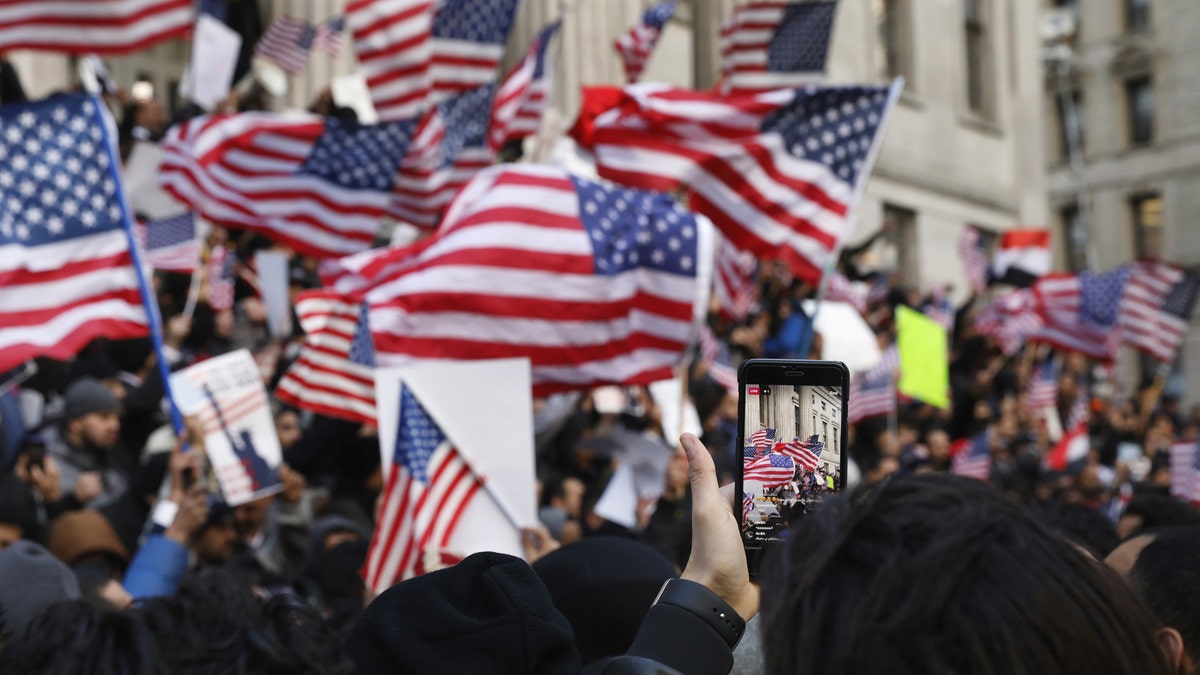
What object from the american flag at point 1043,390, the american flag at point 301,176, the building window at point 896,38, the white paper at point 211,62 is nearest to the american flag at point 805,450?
the american flag at point 301,176

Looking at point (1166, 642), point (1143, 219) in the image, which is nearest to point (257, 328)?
point (1166, 642)

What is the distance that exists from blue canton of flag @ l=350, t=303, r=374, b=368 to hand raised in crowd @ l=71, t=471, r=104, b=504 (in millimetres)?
1367

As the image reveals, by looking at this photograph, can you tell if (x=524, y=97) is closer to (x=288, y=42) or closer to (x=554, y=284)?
(x=554, y=284)

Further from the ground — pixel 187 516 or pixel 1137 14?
pixel 1137 14

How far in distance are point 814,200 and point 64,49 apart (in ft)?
14.5

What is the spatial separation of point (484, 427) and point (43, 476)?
2.17 meters

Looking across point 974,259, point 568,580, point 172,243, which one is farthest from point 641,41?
point 568,580

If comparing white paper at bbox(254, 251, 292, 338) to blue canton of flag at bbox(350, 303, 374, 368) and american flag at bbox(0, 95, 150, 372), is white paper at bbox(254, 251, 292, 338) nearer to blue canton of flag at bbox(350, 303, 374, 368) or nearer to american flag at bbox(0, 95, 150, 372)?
blue canton of flag at bbox(350, 303, 374, 368)

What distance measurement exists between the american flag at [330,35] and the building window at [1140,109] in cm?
4020

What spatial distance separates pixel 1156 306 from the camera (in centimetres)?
1903

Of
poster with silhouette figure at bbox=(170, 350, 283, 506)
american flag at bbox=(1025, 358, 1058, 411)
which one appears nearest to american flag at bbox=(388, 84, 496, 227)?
poster with silhouette figure at bbox=(170, 350, 283, 506)

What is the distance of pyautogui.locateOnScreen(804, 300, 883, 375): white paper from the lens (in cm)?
1434

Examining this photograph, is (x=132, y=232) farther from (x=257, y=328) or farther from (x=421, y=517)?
(x=257, y=328)

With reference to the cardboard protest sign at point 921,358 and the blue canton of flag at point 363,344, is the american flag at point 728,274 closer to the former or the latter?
the cardboard protest sign at point 921,358
